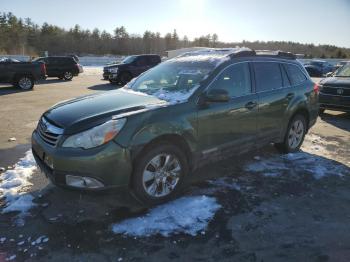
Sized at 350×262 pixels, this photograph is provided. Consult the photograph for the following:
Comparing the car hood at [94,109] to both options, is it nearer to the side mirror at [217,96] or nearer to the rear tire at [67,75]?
the side mirror at [217,96]

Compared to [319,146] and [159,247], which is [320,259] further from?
[319,146]

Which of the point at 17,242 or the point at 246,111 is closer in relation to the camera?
the point at 17,242

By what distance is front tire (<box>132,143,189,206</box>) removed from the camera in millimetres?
3902

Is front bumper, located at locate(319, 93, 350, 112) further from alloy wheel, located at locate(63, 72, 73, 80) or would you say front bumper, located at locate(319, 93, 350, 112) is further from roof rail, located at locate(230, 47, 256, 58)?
alloy wheel, located at locate(63, 72, 73, 80)

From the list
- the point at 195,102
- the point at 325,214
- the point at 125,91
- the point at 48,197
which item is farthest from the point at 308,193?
the point at 48,197

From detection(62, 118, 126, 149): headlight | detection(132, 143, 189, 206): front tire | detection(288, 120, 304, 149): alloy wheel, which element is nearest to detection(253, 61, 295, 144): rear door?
detection(288, 120, 304, 149): alloy wheel

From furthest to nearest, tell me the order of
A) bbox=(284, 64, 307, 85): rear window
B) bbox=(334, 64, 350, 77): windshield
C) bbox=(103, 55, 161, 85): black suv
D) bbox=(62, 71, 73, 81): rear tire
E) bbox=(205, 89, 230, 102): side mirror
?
bbox=(62, 71, 73, 81): rear tire
bbox=(103, 55, 161, 85): black suv
bbox=(334, 64, 350, 77): windshield
bbox=(284, 64, 307, 85): rear window
bbox=(205, 89, 230, 102): side mirror

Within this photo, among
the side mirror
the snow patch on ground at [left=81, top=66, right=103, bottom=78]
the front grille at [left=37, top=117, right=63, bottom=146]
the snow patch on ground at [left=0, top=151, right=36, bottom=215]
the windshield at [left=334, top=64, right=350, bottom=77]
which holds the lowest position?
the snow patch on ground at [left=81, top=66, right=103, bottom=78]

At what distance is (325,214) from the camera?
4133 millimetres

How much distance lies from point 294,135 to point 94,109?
3.99 metres

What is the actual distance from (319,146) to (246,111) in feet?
9.61

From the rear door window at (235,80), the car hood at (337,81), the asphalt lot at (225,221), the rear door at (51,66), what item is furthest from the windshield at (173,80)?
the rear door at (51,66)

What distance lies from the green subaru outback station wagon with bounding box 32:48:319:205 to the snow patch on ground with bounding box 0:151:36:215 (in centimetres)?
55

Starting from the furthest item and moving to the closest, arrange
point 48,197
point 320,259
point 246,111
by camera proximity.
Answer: point 246,111, point 48,197, point 320,259
